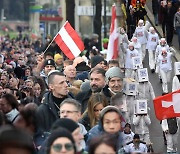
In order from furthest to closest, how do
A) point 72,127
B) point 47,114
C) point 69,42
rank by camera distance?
point 69,42 → point 47,114 → point 72,127

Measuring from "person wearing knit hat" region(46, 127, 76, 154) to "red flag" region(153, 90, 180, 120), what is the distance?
6364 mm

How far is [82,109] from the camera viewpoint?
480 inches

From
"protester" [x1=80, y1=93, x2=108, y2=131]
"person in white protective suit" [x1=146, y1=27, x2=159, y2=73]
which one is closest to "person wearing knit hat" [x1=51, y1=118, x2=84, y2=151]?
"protester" [x1=80, y1=93, x2=108, y2=131]

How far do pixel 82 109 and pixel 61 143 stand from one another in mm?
5685

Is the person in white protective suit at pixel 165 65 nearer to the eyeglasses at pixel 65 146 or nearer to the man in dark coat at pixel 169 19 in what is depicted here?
the man in dark coat at pixel 169 19

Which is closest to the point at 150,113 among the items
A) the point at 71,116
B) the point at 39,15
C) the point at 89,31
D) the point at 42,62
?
the point at 42,62

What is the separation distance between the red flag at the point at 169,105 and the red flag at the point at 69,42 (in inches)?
241

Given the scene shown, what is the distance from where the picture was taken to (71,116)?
8.74m

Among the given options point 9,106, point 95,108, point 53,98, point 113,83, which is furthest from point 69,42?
point 9,106

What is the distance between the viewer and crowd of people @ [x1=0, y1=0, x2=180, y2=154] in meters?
6.55

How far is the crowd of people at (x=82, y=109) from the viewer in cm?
655

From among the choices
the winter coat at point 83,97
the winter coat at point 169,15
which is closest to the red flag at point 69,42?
the winter coat at point 83,97

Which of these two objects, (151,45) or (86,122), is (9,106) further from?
(151,45)

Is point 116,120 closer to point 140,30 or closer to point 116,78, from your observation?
point 116,78
